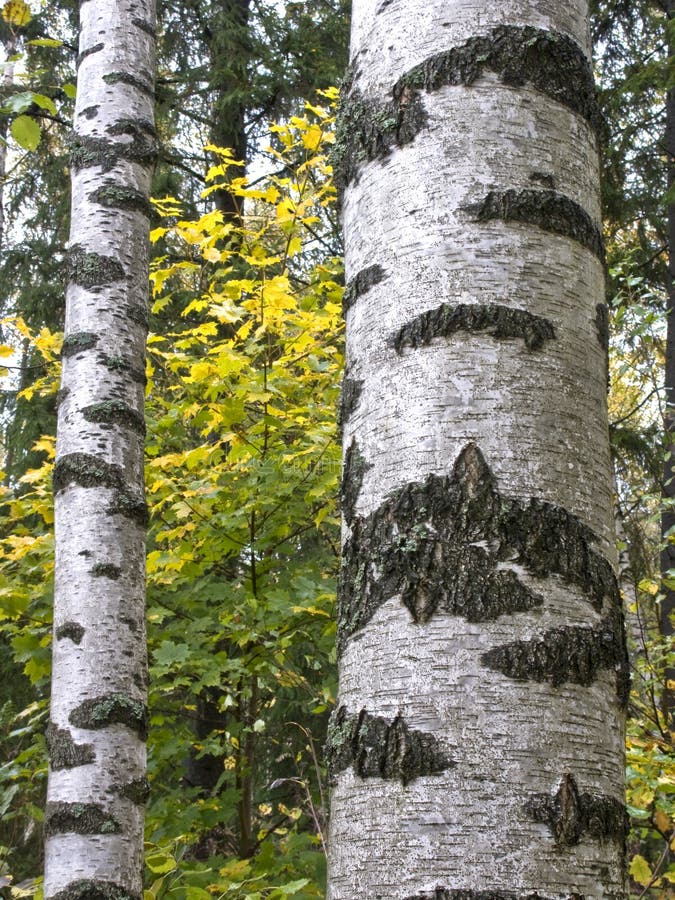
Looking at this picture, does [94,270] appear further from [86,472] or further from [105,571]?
[105,571]

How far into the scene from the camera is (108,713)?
2553 mm

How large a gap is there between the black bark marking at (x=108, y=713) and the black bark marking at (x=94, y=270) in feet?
4.62

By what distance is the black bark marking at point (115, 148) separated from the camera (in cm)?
320

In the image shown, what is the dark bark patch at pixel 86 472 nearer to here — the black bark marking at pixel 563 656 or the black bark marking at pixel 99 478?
the black bark marking at pixel 99 478

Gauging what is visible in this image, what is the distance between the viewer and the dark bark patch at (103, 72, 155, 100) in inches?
130

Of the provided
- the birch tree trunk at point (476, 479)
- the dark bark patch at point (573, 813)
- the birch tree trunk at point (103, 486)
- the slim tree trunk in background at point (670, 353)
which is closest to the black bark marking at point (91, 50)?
the birch tree trunk at point (103, 486)

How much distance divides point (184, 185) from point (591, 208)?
8320mm

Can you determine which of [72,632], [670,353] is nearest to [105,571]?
[72,632]

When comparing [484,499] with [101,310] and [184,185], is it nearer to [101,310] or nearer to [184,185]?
[101,310]

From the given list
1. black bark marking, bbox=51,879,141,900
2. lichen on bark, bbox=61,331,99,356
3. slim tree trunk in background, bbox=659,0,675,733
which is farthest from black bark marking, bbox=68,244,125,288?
slim tree trunk in background, bbox=659,0,675,733

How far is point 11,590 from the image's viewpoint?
132 inches

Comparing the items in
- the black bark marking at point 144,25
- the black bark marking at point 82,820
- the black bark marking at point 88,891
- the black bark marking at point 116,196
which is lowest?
the black bark marking at point 88,891

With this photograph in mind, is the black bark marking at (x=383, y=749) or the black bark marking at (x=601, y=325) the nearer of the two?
the black bark marking at (x=383, y=749)

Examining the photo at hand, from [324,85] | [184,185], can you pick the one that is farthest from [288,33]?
[184,185]
